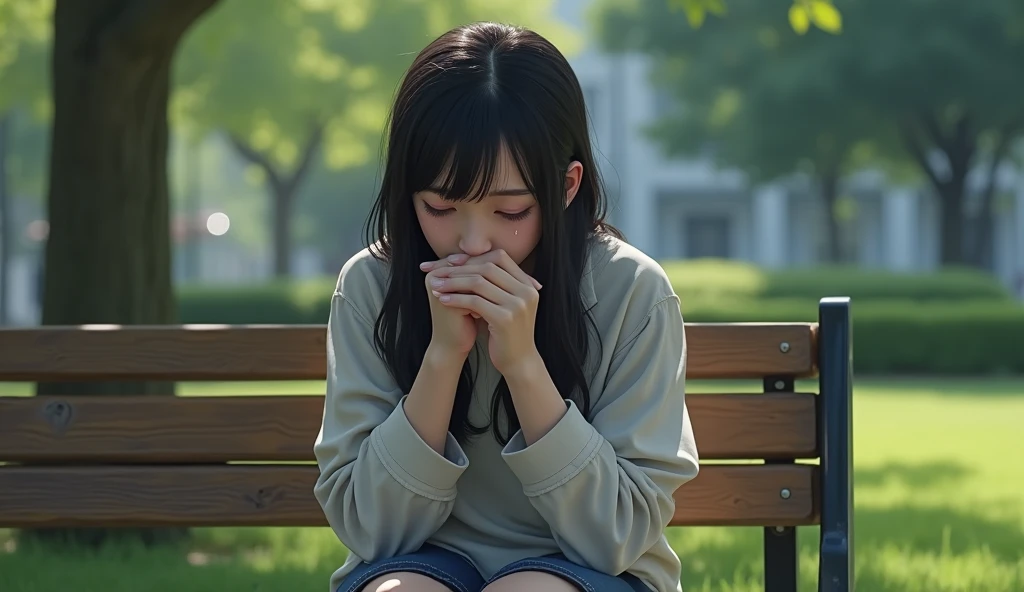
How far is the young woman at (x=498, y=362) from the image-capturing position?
7.58ft

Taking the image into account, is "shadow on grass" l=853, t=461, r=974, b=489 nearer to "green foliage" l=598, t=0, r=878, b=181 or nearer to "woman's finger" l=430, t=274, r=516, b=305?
"woman's finger" l=430, t=274, r=516, b=305

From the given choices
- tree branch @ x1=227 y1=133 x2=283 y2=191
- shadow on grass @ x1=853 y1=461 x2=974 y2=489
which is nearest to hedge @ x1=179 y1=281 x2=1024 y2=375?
shadow on grass @ x1=853 y1=461 x2=974 y2=489

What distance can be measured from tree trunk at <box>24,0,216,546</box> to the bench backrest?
158 centimetres

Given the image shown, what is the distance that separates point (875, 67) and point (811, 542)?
20061 mm

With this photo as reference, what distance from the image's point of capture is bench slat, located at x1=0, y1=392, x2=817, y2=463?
295 centimetres

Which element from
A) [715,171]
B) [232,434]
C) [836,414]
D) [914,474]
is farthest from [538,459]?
[715,171]

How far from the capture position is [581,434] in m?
2.31

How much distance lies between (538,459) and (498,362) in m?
0.17

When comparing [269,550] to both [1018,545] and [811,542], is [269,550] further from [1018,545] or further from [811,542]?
[1018,545]

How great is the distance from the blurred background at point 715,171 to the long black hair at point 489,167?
291 mm

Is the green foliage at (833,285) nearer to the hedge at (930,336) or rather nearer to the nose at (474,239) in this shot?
the hedge at (930,336)

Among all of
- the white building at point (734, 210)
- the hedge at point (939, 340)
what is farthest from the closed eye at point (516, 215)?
the white building at point (734, 210)

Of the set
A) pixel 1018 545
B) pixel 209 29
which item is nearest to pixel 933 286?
pixel 209 29

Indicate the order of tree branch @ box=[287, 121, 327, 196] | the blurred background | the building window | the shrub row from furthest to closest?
the building window → tree branch @ box=[287, 121, 327, 196] → the shrub row → the blurred background
